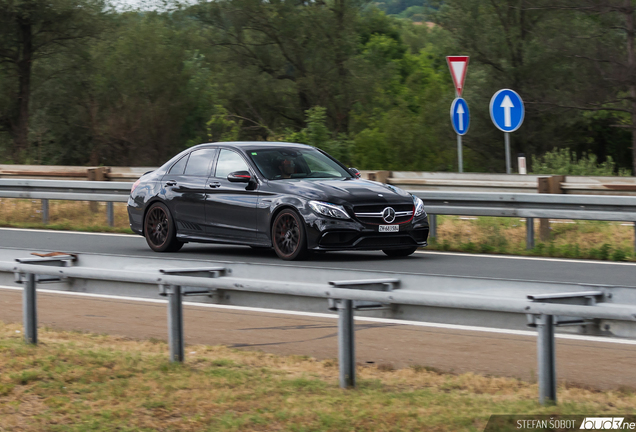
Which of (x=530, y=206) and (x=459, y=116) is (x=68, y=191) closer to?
(x=459, y=116)

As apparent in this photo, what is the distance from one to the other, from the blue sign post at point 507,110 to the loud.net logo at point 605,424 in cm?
1270

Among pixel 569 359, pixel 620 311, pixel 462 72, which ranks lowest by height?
pixel 569 359

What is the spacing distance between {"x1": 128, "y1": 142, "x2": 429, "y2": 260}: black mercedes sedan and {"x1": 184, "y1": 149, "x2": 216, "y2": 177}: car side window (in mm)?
16

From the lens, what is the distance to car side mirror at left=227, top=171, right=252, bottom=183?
40.9 feet

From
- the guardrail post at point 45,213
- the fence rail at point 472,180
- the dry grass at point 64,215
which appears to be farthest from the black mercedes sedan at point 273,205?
the guardrail post at point 45,213

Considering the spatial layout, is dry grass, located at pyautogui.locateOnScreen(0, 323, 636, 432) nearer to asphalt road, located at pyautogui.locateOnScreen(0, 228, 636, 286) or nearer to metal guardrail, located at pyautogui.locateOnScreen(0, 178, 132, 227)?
asphalt road, located at pyautogui.locateOnScreen(0, 228, 636, 286)

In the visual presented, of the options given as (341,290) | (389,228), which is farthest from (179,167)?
(341,290)

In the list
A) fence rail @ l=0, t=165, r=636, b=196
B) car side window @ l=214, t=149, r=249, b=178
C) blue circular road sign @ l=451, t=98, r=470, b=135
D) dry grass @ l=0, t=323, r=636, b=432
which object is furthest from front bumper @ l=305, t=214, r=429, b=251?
blue circular road sign @ l=451, t=98, r=470, b=135

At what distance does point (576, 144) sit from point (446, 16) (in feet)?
18.2

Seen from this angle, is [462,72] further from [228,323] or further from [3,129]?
[3,129]

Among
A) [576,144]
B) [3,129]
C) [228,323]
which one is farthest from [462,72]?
[3,129]

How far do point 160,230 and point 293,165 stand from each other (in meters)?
2.20

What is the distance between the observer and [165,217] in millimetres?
13469

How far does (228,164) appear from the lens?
42.7ft
